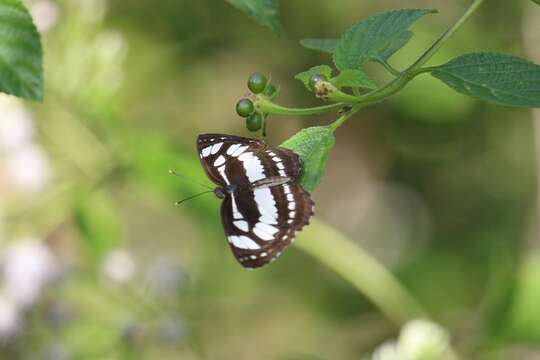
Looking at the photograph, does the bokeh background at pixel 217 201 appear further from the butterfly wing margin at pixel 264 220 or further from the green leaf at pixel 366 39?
the green leaf at pixel 366 39

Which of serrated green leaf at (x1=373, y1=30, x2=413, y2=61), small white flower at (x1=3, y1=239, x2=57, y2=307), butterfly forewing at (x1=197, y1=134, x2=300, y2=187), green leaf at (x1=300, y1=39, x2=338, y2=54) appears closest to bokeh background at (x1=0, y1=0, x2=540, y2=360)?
small white flower at (x1=3, y1=239, x2=57, y2=307)

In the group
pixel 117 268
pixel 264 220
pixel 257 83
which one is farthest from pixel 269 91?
pixel 117 268

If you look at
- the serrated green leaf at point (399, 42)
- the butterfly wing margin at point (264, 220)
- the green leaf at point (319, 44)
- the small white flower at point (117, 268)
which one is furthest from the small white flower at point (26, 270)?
the serrated green leaf at point (399, 42)

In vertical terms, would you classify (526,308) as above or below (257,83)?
below

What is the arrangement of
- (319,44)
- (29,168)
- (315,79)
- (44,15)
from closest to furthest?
(315,79) → (319,44) → (44,15) → (29,168)


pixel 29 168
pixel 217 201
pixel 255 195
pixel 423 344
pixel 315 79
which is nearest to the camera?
pixel 315 79

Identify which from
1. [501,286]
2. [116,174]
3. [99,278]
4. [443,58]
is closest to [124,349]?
[99,278]

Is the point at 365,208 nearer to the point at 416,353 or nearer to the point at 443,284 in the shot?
the point at 443,284

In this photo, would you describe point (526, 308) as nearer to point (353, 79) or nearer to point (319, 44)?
point (319, 44)
